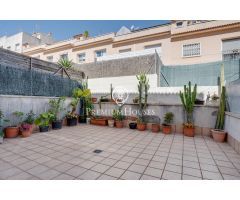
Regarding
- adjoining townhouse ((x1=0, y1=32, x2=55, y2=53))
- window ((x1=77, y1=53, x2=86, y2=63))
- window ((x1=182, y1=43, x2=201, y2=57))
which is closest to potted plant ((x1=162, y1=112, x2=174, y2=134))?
window ((x1=182, y1=43, x2=201, y2=57))

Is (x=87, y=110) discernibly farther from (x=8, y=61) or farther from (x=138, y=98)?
(x=8, y=61)

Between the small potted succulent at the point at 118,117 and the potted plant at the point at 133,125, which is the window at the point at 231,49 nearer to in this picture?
the potted plant at the point at 133,125

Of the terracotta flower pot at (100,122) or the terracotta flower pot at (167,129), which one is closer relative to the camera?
the terracotta flower pot at (167,129)

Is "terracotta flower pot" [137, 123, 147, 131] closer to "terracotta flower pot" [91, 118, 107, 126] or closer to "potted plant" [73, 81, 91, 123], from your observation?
"terracotta flower pot" [91, 118, 107, 126]

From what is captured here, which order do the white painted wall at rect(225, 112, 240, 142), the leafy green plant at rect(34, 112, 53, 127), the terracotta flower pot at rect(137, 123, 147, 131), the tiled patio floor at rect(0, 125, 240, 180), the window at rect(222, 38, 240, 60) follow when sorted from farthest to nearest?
the window at rect(222, 38, 240, 60)
the terracotta flower pot at rect(137, 123, 147, 131)
the leafy green plant at rect(34, 112, 53, 127)
the white painted wall at rect(225, 112, 240, 142)
the tiled patio floor at rect(0, 125, 240, 180)

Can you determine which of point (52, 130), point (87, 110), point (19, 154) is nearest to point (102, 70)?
point (87, 110)

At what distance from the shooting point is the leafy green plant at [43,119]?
572 centimetres

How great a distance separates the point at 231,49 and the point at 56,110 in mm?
12078

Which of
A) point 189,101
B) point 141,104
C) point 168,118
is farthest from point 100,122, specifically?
point 189,101

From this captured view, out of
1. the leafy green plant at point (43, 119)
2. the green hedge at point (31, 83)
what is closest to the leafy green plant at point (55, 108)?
the leafy green plant at point (43, 119)

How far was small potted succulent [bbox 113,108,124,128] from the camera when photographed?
6.84 meters

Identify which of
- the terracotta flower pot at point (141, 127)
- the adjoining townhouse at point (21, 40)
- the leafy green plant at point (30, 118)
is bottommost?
the terracotta flower pot at point (141, 127)

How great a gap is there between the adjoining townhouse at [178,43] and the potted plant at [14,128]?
23.2ft
